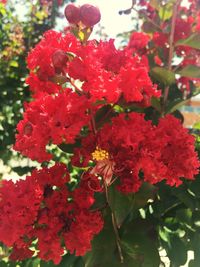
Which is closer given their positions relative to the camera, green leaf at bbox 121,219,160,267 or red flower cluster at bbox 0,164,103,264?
red flower cluster at bbox 0,164,103,264

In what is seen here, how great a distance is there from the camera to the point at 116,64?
36.2 inches

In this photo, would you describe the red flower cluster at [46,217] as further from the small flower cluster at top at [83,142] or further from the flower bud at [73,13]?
the flower bud at [73,13]

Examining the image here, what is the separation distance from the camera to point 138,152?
0.87 m

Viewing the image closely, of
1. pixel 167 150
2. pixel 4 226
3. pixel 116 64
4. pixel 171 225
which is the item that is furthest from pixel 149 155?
pixel 171 225

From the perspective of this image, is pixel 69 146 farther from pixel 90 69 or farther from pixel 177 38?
pixel 177 38

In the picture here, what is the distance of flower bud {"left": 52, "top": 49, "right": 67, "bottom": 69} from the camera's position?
899 mm

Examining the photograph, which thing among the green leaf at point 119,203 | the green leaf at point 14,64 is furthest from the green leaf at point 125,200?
the green leaf at point 14,64

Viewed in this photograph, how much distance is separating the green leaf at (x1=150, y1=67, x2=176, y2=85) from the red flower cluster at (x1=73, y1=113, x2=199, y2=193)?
0.24m

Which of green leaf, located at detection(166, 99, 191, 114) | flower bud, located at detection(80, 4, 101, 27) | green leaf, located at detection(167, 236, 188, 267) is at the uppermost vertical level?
flower bud, located at detection(80, 4, 101, 27)

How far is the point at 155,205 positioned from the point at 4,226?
45cm

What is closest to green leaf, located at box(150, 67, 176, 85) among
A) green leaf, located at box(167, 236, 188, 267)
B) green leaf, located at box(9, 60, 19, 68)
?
green leaf, located at box(167, 236, 188, 267)

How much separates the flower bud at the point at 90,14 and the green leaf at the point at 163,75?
0.24m

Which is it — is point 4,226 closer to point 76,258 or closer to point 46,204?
point 46,204

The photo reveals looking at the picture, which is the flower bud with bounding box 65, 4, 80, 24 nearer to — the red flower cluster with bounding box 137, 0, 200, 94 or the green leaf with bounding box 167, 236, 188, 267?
the red flower cluster with bounding box 137, 0, 200, 94
